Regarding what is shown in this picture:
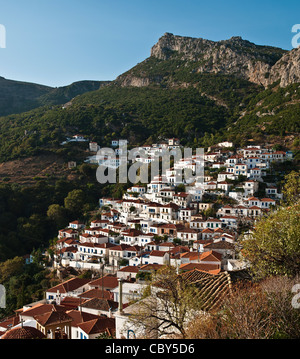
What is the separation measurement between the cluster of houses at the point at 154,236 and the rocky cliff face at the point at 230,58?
Result: 40945 mm

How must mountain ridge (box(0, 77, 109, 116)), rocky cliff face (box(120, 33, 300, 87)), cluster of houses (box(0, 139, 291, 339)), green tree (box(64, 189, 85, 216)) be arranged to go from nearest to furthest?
cluster of houses (box(0, 139, 291, 339))
green tree (box(64, 189, 85, 216))
rocky cliff face (box(120, 33, 300, 87))
mountain ridge (box(0, 77, 109, 116))

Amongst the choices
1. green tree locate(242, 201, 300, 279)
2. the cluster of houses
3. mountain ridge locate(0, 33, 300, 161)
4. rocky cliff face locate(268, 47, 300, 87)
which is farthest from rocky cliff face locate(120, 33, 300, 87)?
green tree locate(242, 201, 300, 279)

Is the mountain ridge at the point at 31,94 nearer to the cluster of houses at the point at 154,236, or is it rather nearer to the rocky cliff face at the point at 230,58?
the rocky cliff face at the point at 230,58

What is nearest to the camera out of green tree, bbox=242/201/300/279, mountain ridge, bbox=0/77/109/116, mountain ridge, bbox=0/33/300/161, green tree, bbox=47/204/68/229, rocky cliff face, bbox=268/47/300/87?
green tree, bbox=242/201/300/279

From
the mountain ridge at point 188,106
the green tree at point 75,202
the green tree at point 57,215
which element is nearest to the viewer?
the green tree at point 57,215

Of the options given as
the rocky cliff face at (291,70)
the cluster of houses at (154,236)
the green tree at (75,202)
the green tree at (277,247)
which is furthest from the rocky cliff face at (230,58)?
the green tree at (277,247)

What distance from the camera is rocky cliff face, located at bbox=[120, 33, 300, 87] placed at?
72250 mm

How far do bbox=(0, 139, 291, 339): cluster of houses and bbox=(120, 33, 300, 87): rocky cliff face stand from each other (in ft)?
134

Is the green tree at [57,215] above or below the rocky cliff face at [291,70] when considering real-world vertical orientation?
below

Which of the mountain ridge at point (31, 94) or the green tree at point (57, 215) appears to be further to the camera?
the mountain ridge at point (31, 94)

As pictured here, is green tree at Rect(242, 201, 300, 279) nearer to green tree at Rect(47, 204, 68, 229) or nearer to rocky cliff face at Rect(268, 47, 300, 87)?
green tree at Rect(47, 204, 68, 229)

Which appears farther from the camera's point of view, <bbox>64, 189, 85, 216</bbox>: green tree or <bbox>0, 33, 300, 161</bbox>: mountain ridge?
<bbox>0, 33, 300, 161</bbox>: mountain ridge

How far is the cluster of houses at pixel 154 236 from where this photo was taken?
581 inches
